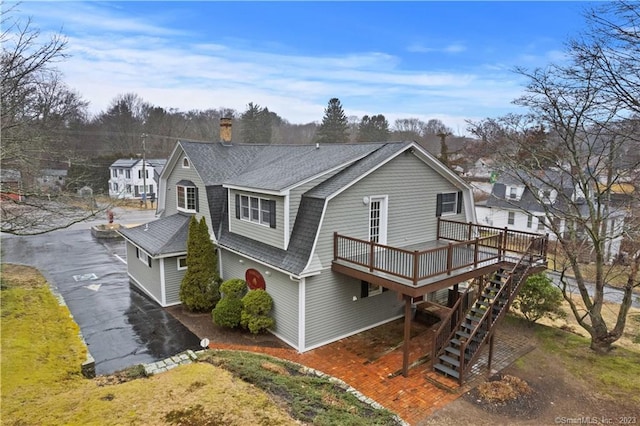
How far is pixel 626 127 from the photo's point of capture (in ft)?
29.1

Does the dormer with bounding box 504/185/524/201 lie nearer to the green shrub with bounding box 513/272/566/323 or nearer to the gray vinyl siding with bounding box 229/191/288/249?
the green shrub with bounding box 513/272/566/323

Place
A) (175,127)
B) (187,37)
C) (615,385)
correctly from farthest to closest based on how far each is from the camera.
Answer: (175,127), (187,37), (615,385)

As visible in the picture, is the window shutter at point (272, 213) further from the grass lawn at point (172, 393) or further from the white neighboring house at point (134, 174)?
the white neighboring house at point (134, 174)

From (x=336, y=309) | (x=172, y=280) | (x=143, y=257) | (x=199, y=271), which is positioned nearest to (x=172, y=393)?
(x=336, y=309)

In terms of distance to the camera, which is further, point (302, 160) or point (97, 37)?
point (302, 160)

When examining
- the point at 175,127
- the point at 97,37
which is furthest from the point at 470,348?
the point at 175,127

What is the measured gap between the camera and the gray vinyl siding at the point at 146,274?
1478 centimetres

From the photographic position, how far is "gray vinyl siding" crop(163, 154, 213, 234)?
15250mm

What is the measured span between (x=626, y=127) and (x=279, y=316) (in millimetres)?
10402

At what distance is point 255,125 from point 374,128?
62.9ft

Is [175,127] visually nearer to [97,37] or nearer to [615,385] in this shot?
[97,37]

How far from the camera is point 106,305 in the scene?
1465 cm

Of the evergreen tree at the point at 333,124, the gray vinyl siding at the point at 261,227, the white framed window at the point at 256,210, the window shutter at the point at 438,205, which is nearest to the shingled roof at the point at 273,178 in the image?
the gray vinyl siding at the point at 261,227

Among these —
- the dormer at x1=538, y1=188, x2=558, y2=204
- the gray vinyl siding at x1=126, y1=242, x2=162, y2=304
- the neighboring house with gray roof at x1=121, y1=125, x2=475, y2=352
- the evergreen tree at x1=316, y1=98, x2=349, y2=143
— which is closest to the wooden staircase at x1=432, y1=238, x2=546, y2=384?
the neighboring house with gray roof at x1=121, y1=125, x2=475, y2=352
